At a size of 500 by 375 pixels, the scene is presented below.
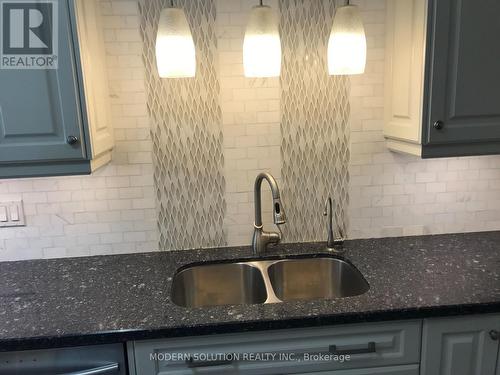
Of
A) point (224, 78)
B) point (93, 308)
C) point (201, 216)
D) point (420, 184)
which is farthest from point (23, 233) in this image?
point (420, 184)

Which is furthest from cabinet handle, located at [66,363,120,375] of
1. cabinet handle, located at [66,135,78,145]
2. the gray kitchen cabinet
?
cabinet handle, located at [66,135,78,145]

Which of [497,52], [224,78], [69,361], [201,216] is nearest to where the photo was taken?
[69,361]

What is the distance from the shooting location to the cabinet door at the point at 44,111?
139cm

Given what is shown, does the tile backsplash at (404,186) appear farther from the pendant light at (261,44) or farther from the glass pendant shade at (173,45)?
the glass pendant shade at (173,45)

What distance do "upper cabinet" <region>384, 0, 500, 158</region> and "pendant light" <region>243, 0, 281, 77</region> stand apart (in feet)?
1.74

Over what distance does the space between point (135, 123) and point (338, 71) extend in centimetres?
87

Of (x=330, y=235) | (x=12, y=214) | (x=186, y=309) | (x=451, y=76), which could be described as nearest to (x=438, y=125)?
(x=451, y=76)

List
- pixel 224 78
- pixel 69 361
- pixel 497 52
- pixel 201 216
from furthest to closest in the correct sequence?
pixel 201 216, pixel 224 78, pixel 497 52, pixel 69 361

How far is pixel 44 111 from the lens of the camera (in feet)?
4.63

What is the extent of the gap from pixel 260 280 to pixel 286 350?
0.43 metres

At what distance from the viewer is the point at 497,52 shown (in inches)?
59.8

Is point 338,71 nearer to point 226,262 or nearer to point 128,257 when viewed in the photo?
point 226,262

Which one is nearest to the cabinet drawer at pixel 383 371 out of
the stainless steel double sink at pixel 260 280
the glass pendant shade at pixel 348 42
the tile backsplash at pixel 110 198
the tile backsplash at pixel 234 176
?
the stainless steel double sink at pixel 260 280

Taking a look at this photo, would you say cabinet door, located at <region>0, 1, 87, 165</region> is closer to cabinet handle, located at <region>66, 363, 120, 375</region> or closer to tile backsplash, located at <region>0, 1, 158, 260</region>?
tile backsplash, located at <region>0, 1, 158, 260</region>
